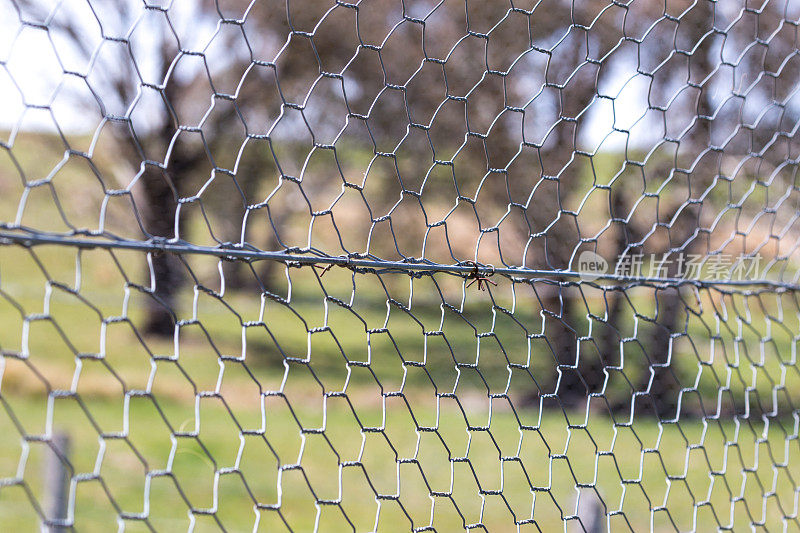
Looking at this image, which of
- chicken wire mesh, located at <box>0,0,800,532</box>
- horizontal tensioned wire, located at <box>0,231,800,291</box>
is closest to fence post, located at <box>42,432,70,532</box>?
chicken wire mesh, located at <box>0,0,800,532</box>

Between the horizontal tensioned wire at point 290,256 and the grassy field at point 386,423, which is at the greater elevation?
the grassy field at point 386,423

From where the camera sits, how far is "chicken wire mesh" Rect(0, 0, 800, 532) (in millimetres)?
1193

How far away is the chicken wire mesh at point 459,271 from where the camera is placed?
1.19 meters

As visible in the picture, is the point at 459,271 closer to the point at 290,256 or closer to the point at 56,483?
the point at 290,256

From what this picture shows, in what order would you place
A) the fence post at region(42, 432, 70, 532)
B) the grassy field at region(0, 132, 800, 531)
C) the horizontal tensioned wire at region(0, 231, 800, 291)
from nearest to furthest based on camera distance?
1. the horizontal tensioned wire at region(0, 231, 800, 291)
2. the fence post at region(42, 432, 70, 532)
3. the grassy field at region(0, 132, 800, 531)

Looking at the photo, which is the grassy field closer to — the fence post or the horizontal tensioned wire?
the fence post

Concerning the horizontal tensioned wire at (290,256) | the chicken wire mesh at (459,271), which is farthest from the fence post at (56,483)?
the horizontal tensioned wire at (290,256)

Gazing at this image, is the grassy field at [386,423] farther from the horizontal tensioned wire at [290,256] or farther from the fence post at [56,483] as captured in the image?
the horizontal tensioned wire at [290,256]

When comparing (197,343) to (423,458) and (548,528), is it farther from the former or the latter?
(548,528)

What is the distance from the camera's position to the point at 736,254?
1.52 meters

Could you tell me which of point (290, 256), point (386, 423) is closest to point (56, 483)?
point (290, 256)

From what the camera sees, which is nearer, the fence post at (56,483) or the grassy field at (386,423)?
the fence post at (56,483)

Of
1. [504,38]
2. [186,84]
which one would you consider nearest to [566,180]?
[504,38]

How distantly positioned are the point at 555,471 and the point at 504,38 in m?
1.64
